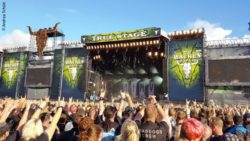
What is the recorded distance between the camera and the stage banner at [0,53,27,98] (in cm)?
3578

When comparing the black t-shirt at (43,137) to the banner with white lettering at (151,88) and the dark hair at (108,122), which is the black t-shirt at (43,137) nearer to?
the dark hair at (108,122)

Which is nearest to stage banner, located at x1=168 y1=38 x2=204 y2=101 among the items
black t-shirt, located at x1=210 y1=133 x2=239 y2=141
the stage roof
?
the stage roof

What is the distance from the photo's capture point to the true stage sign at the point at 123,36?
27.6 m

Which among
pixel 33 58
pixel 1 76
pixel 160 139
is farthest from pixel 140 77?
pixel 160 139

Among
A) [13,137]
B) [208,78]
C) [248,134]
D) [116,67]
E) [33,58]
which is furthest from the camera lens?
[33,58]

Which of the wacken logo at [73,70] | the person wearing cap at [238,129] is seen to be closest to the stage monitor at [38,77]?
the wacken logo at [73,70]

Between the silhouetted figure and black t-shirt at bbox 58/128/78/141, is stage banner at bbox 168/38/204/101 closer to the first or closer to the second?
the silhouetted figure

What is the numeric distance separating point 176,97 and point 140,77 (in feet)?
25.1

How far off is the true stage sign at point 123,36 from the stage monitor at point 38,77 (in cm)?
654

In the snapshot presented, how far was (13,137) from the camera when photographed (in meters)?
3.91

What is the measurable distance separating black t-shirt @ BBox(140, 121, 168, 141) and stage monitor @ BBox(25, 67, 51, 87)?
30384 millimetres

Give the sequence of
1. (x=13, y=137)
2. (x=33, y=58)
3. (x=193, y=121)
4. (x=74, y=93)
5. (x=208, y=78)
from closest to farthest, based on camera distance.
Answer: (x=193, y=121) → (x=13, y=137) → (x=208, y=78) → (x=74, y=93) → (x=33, y=58)

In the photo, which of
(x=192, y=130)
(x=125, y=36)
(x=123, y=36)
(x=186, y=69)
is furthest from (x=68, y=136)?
(x=123, y=36)

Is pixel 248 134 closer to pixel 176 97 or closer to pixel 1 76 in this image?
pixel 176 97
